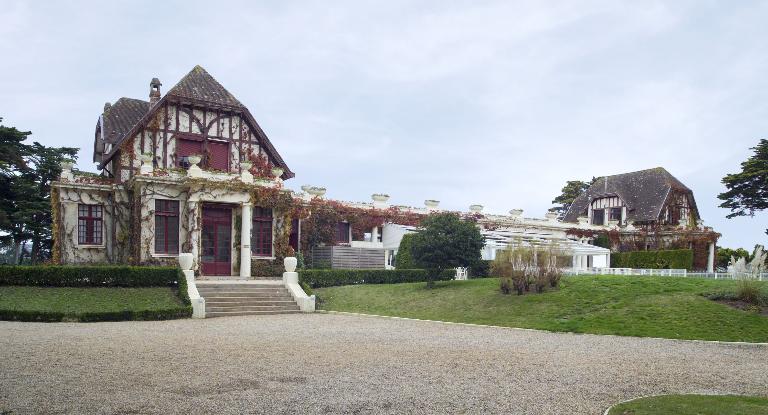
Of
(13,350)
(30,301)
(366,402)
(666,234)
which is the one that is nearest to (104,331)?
(13,350)

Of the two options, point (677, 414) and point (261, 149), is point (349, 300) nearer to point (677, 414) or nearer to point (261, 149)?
point (261, 149)

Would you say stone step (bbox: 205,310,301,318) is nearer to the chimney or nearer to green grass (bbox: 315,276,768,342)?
green grass (bbox: 315,276,768,342)

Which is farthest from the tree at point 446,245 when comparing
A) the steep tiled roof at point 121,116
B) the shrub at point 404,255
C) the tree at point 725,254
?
the tree at point 725,254

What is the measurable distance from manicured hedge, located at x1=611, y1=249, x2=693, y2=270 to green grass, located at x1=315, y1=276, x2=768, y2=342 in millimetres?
14757

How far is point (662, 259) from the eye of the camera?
33.0m

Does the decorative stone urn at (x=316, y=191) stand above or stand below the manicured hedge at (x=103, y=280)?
above

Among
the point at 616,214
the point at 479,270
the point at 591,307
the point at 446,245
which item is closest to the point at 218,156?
the point at 446,245

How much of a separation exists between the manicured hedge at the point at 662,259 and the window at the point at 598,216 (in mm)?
9713

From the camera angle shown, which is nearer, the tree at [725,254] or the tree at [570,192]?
the tree at [725,254]

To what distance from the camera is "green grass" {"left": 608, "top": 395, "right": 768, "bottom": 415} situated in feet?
21.0

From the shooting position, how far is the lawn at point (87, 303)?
1645 cm

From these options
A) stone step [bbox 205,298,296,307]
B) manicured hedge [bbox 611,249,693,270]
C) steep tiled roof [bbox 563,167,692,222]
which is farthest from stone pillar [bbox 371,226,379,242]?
Result: steep tiled roof [bbox 563,167,692,222]

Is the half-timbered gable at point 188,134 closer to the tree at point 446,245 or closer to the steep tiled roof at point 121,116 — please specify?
the steep tiled roof at point 121,116

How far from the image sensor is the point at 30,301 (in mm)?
17531
